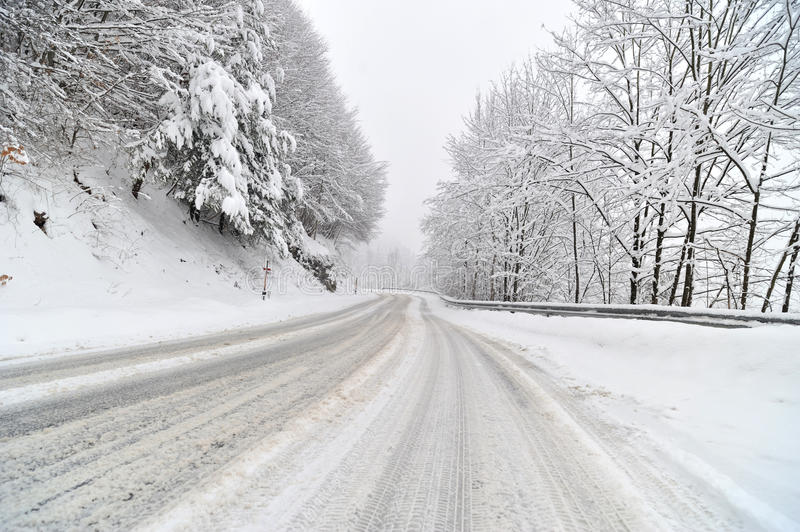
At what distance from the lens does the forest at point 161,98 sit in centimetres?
563

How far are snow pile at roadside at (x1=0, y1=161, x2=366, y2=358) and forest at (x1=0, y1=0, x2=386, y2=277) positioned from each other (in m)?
0.62

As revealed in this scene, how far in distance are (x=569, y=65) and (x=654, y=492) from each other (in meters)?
7.82

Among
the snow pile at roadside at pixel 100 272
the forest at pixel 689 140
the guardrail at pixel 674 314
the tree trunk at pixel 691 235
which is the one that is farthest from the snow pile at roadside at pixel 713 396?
the snow pile at roadside at pixel 100 272

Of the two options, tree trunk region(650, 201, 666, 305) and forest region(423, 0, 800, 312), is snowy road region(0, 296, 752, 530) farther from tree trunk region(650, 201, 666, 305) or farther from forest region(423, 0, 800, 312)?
tree trunk region(650, 201, 666, 305)

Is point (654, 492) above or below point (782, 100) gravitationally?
below

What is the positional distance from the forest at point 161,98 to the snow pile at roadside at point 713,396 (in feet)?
30.7

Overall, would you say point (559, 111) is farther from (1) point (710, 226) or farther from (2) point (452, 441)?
(2) point (452, 441)

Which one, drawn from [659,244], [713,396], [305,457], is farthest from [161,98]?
[659,244]

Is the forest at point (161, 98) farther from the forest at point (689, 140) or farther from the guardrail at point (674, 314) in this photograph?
the guardrail at point (674, 314)

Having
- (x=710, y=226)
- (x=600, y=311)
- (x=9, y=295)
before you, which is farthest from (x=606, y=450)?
(x=9, y=295)

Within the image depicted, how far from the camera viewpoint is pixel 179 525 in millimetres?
1062

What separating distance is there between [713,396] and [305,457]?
3.49 metres

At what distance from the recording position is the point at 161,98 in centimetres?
817

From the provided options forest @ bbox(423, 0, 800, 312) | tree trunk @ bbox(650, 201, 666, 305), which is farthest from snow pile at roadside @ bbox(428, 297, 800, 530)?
tree trunk @ bbox(650, 201, 666, 305)
